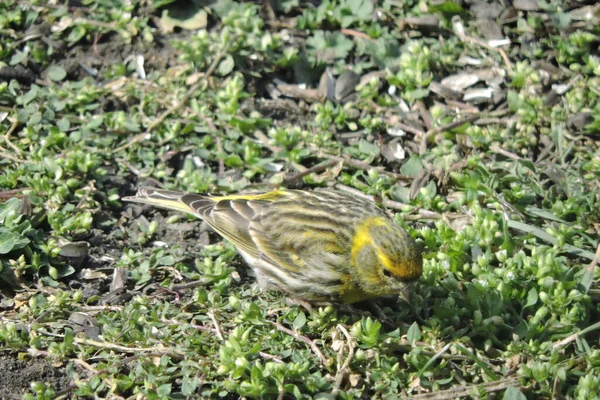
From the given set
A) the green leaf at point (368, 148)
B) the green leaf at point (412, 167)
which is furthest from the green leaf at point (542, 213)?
the green leaf at point (368, 148)

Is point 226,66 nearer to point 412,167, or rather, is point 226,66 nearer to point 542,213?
point 412,167

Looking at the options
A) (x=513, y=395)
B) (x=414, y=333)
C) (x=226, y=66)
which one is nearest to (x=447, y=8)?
(x=226, y=66)

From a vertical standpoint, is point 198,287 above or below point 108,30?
below

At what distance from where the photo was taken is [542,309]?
16.0ft

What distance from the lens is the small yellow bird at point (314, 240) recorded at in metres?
4.73

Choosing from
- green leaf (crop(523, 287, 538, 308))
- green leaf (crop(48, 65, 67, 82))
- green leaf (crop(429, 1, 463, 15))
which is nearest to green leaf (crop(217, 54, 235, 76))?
green leaf (crop(48, 65, 67, 82))

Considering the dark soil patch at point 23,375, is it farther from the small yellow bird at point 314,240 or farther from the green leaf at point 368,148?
the green leaf at point 368,148

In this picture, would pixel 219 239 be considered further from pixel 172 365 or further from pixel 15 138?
pixel 15 138

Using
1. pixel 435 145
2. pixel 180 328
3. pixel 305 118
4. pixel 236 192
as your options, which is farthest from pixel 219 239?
pixel 435 145

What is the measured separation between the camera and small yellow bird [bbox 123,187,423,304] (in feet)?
15.5

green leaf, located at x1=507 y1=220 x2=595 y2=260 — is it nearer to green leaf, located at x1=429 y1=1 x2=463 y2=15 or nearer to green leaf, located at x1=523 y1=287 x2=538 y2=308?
green leaf, located at x1=523 y1=287 x2=538 y2=308

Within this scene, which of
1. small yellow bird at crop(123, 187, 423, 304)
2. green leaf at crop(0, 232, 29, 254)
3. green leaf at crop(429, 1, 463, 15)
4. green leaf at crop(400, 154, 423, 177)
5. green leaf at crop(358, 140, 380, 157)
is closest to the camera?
small yellow bird at crop(123, 187, 423, 304)

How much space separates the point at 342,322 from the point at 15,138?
119 inches

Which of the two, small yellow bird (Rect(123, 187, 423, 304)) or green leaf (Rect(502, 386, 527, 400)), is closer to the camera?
green leaf (Rect(502, 386, 527, 400))
